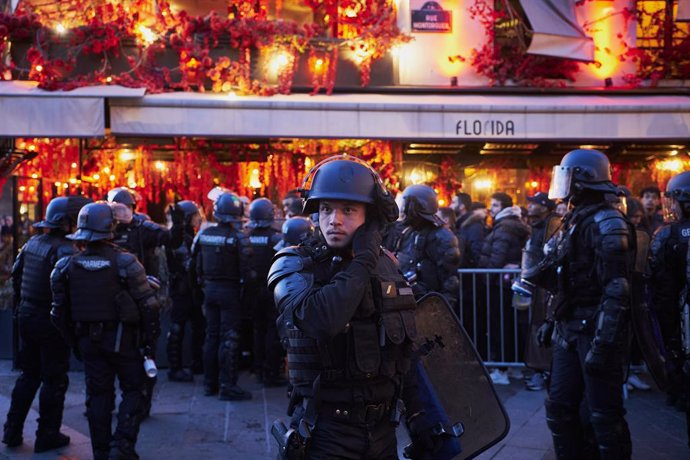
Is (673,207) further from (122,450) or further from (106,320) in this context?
(122,450)

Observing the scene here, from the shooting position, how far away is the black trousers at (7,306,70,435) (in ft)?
20.9

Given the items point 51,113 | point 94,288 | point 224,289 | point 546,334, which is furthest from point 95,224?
point 51,113

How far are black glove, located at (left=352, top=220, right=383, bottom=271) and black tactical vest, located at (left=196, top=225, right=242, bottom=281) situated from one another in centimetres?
491

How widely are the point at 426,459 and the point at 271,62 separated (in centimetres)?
967

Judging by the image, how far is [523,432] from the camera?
22.0 ft

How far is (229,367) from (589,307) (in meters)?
4.21

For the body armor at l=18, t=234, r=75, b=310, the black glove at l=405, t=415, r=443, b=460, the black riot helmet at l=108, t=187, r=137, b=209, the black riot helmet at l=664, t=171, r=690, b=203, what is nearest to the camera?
the black glove at l=405, t=415, r=443, b=460

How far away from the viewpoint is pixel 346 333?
3287 millimetres

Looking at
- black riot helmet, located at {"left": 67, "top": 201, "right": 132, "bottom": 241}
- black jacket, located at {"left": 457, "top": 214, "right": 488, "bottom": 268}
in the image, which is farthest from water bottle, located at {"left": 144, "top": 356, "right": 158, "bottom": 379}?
black jacket, located at {"left": 457, "top": 214, "right": 488, "bottom": 268}

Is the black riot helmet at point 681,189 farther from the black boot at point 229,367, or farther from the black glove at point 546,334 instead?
the black boot at point 229,367

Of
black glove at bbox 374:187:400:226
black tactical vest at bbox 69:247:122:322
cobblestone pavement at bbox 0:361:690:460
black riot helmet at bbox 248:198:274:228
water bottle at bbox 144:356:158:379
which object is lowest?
cobblestone pavement at bbox 0:361:690:460

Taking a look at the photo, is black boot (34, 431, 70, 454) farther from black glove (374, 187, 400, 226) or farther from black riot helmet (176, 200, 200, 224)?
black glove (374, 187, 400, 226)

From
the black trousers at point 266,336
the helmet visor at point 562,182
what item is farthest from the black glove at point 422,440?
the black trousers at point 266,336

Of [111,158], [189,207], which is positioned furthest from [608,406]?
[111,158]
